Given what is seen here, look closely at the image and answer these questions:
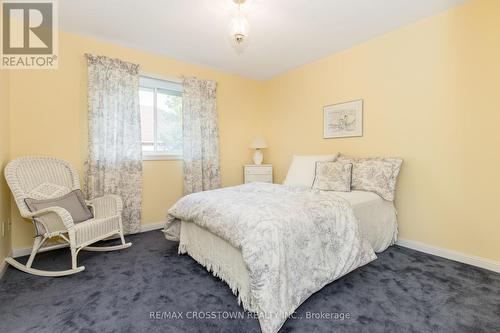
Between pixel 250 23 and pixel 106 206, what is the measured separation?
2.59m

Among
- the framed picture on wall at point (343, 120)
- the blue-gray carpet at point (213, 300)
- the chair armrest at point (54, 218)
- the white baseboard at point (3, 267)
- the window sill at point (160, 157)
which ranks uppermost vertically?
the framed picture on wall at point (343, 120)

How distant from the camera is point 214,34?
9.11 ft

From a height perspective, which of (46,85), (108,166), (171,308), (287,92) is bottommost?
(171,308)

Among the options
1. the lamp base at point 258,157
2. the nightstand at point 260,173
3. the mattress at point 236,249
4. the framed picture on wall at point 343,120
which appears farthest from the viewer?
the lamp base at point 258,157

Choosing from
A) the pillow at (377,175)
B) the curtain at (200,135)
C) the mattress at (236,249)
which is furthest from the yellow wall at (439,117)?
the curtain at (200,135)

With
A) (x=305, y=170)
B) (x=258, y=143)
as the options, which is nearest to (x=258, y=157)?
(x=258, y=143)

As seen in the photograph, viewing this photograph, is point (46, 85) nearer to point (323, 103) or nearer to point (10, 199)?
point (10, 199)

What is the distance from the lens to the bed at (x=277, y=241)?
1.38 meters

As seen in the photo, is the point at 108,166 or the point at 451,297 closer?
the point at 451,297

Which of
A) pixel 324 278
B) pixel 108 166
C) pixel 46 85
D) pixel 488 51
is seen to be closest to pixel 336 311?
pixel 324 278

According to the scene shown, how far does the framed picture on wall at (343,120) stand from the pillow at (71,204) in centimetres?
320

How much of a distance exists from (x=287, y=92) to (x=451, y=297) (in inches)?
134

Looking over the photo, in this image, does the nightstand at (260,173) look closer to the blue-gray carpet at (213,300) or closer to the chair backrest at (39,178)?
the blue-gray carpet at (213,300)

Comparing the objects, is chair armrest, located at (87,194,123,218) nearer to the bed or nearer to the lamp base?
the bed
